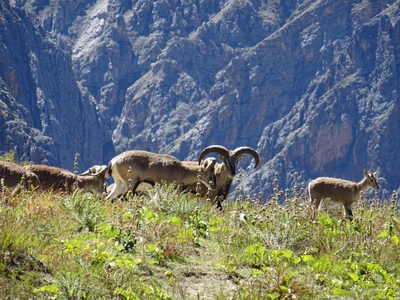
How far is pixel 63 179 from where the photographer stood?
15.3 m

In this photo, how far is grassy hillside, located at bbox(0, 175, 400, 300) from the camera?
7.02 m

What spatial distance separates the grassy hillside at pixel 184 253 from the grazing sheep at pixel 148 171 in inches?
202

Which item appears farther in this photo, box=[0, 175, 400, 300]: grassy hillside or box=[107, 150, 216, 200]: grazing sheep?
box=[107, 150, 216, 200]: grazing sheep

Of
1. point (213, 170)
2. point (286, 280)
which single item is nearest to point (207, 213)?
point (286, 280)

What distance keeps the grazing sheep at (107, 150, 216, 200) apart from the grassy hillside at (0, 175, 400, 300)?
16.9ft

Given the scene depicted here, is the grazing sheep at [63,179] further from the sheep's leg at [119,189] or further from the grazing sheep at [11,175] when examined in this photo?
the grazing sheep at [11,175]

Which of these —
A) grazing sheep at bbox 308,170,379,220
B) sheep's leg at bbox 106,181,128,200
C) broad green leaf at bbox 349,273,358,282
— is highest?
broad green leaf at bbox 349,273,358,282

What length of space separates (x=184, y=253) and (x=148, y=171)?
7249 mm

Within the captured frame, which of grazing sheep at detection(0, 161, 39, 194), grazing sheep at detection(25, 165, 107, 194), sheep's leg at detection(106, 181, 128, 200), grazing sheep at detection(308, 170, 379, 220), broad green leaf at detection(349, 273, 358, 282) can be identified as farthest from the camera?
grazing sheep at detection(308, 170, 379, 220)

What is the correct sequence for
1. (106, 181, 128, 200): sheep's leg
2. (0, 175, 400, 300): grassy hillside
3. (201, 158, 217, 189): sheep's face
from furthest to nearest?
(201, 158, 217, 189): sheep's face → (106, 181, 128, 200): sheep's leg → (0, 175, 400, 300): grassy hillside

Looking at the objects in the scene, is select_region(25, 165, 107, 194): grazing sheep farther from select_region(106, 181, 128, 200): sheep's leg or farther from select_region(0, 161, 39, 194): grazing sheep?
select_region(0, 161, 39, 194): grazing sheep


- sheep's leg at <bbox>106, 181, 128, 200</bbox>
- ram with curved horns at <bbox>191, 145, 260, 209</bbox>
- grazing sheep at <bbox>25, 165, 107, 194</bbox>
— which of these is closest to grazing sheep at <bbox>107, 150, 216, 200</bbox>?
sheep's leg at <bbox>106, 181, 128, 200</bbox>

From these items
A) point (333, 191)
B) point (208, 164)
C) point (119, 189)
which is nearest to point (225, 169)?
point (208, 164)

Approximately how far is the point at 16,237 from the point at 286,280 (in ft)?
7.94
